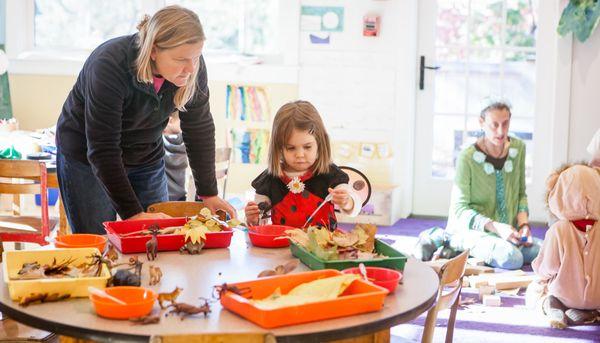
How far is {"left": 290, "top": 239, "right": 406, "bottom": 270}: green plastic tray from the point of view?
2.04 meters

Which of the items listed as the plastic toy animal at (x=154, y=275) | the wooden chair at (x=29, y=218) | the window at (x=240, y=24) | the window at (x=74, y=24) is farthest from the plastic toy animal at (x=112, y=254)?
the window at (x=74, y=24)

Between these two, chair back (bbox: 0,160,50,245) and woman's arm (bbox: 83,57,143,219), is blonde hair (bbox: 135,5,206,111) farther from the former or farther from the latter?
chair back (bbox: 0,160,50,245)

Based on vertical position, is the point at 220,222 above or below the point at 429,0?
below

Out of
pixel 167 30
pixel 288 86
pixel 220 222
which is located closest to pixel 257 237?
pixel 220 222

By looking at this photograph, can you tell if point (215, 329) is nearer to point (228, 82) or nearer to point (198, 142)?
point (198, 142)

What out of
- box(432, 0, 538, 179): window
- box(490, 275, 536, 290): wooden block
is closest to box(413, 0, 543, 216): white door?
box(432, 0, 538, 179): window

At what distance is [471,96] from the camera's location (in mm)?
6234

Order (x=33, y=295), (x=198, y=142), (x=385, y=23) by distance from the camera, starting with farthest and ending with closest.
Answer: (x=385, y=23)
(x=198, y=142)
(x=33, y=295)

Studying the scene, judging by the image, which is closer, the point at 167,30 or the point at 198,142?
the point at 167,30

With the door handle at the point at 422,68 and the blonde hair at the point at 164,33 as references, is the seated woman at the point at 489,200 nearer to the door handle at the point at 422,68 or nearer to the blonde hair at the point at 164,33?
the door handle at the point at 422,68

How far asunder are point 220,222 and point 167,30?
1.83ft

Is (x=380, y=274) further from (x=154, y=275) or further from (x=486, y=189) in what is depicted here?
(x=486, y=189)

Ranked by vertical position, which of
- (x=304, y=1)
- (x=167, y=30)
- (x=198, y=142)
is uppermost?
(x=304, y=1)

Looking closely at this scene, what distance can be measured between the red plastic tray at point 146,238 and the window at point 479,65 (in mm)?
4069
